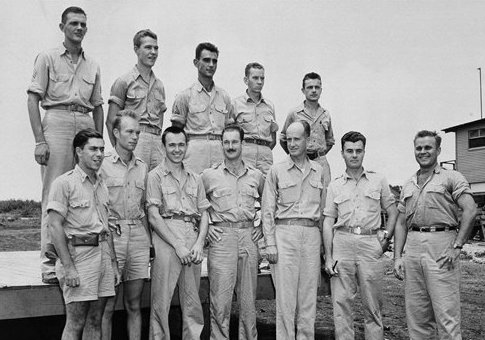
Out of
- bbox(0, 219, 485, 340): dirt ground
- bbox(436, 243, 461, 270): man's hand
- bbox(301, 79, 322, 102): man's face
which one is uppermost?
bbox(301, 79, 322, 102): man's face

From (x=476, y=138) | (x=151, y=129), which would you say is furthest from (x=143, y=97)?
(x=476, y=138)

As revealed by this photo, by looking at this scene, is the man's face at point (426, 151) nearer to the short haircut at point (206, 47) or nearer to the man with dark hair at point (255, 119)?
the man with dark hair at point (255, 119)

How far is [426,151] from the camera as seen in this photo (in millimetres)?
5750

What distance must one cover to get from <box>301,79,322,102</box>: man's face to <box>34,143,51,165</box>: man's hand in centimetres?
291

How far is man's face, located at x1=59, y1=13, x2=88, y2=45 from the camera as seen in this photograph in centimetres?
552

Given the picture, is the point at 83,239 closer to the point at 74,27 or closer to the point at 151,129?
the point at 151,129

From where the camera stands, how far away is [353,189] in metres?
5.84

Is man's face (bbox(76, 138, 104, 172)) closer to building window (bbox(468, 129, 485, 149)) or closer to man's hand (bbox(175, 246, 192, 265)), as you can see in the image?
man's hand (bbox(175, 246, 192, 265))

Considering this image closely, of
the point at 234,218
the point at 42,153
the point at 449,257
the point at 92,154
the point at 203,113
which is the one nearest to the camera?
the point at 92,154

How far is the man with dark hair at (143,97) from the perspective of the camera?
613 cm

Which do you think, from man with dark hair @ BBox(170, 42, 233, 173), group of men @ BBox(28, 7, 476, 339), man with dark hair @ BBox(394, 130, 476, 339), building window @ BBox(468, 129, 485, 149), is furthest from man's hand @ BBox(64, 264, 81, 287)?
building window @ BBox(468, 129, 485, 149)

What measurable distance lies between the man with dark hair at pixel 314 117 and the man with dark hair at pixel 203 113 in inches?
32.3

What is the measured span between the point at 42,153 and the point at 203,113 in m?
1.85

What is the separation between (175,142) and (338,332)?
2264mm
